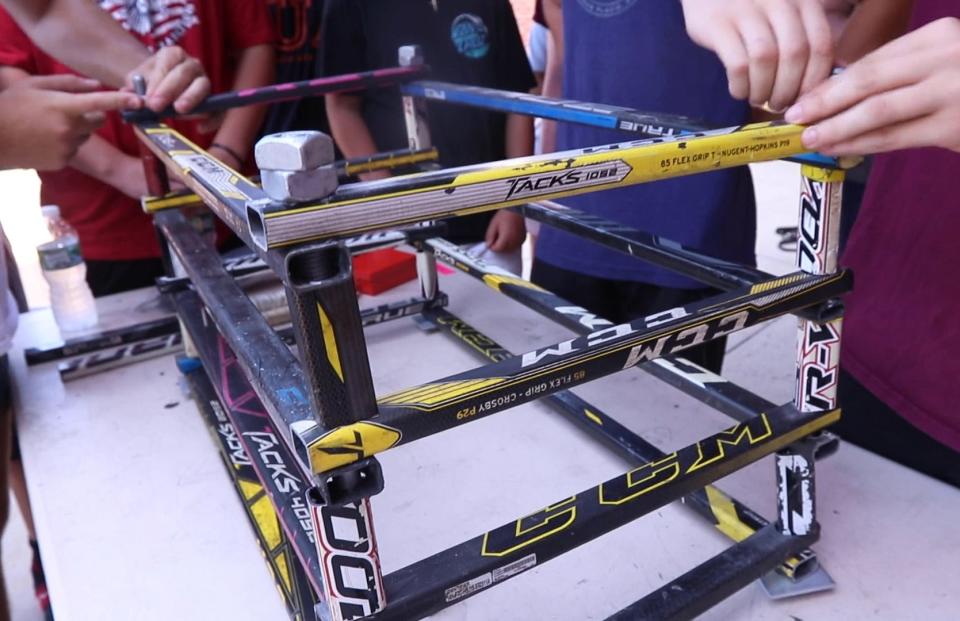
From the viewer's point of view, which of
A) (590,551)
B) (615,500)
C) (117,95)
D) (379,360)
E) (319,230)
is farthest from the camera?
(379,360)

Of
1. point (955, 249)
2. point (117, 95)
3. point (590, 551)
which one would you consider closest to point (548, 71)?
point (117, 95)

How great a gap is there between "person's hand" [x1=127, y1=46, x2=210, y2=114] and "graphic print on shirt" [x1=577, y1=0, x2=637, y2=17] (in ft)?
1.97

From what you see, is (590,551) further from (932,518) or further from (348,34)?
(348,34)

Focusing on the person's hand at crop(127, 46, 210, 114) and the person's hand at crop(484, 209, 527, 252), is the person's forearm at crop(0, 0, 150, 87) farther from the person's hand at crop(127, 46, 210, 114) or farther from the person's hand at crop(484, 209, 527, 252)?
the person's hand at crop(484, 209, 527, 252)

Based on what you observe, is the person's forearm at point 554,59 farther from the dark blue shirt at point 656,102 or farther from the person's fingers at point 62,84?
the person's fingers at point 62,84

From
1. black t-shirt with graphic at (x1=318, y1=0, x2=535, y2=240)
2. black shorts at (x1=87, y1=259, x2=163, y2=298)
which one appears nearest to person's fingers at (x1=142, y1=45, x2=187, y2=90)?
black t-shirt with graphic at (x1=318, y1=0, x2=535, y2=240)

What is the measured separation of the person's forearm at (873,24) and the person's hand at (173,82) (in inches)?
34.6

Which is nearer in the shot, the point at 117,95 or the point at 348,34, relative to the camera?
the point at 117,95

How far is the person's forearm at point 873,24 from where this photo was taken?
2.60ft

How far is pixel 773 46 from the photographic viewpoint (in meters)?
0.58

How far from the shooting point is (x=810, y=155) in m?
0.60

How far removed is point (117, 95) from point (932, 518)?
112 centimetres

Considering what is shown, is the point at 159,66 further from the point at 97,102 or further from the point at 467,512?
the point at 467,512

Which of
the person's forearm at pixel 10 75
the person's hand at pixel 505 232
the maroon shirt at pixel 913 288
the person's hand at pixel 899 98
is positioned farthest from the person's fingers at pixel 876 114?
the person's forearm at pixel 10 75
